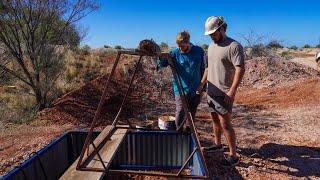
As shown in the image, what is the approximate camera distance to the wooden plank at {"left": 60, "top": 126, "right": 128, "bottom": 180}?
140 inches

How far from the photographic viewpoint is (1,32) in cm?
809

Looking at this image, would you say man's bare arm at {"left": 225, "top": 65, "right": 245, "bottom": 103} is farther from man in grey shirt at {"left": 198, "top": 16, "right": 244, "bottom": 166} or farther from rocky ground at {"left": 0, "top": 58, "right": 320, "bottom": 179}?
rocky ground at {"left": 0, "top": 58, "right": 320, "bottom": 179}

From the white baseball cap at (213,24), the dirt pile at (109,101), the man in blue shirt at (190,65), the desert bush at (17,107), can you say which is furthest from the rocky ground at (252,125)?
the white baseball cap at (213,24)

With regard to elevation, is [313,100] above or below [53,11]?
below

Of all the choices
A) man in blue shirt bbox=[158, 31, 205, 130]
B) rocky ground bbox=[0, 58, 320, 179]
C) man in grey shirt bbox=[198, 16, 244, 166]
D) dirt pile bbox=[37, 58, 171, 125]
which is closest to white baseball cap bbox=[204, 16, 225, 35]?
man in grey shirt bbox=[198, 16, 244, 166]

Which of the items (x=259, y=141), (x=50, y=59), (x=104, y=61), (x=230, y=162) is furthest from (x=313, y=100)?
(x=104, y=61)

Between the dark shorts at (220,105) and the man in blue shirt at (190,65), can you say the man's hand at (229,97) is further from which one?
the man in blue shirt at (190,65)

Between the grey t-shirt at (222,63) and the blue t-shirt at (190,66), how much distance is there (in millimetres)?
192

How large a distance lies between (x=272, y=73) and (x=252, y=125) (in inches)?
245

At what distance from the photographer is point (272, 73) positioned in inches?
509

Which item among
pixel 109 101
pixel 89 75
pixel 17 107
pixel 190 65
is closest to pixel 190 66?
pixel 190 65

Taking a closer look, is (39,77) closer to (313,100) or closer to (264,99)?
(264,99)

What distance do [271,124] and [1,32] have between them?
Answer: 17.7 ft

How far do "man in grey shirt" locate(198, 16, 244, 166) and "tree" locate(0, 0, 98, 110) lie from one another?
4917 mm
